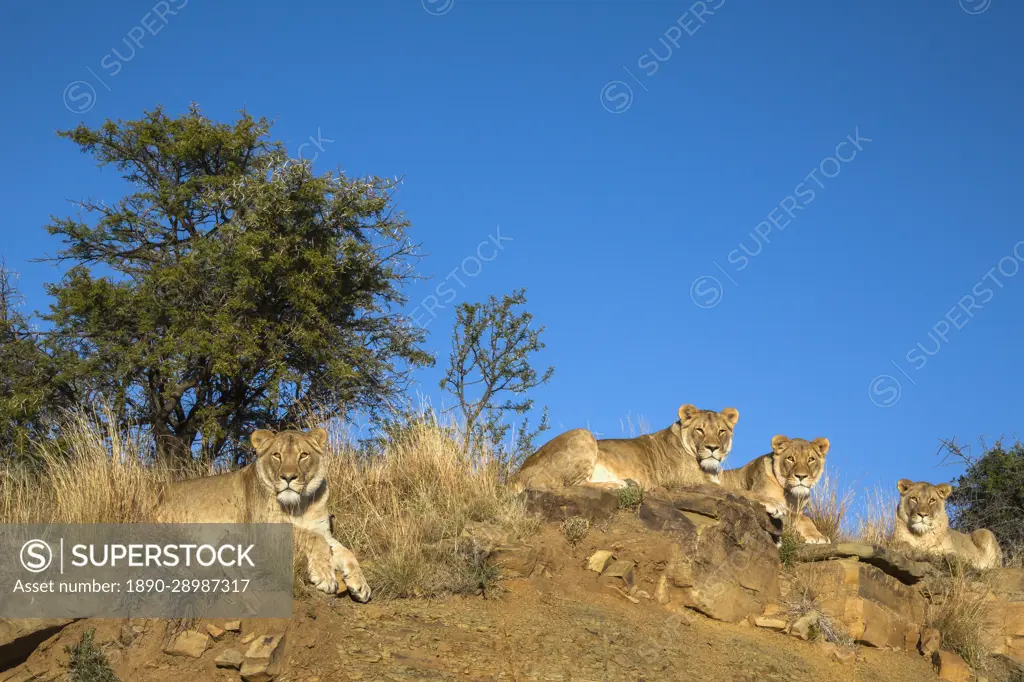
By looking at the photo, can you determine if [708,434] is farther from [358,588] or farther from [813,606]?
[358,588]

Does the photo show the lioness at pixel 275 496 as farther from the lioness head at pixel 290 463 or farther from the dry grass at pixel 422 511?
the dry grass at pixel 422 511

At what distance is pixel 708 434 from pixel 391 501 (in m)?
4.58

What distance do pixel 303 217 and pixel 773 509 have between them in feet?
37.2

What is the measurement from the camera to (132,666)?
1012 centimetres

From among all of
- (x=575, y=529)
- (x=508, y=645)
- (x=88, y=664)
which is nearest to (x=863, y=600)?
(x=575, y=529)

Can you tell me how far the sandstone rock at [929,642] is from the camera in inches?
537

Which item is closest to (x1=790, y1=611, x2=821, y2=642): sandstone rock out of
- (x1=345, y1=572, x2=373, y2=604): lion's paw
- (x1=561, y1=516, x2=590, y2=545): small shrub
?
(x1=561, y1=516, x2=590, y2=545): small shrub

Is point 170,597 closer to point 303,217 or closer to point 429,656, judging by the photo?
point 429,656

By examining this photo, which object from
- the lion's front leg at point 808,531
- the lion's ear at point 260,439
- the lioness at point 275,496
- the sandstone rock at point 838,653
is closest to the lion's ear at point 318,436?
the lioness at point 275,496

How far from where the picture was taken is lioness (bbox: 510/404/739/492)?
14508 mm

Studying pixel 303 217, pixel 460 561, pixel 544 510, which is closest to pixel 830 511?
pixel 544 510

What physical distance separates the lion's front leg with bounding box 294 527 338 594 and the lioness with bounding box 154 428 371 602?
0.01m

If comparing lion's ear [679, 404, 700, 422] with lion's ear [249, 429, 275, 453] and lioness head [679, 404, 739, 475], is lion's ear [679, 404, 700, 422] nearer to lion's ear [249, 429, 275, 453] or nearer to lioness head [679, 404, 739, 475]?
lioness head [679, 404, 739, 475]

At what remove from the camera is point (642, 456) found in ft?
50.6
